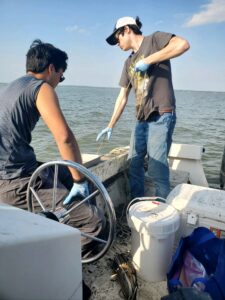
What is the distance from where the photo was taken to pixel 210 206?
201cm

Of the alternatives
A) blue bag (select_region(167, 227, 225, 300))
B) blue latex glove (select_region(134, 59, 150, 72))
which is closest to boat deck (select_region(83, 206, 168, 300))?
blue bag (select_region(167, 227, 225, 300))

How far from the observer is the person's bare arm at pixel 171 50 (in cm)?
255

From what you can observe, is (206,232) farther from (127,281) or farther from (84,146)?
(84,146)

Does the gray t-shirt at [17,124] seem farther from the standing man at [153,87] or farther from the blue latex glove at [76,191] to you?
the standing man at [153,87]

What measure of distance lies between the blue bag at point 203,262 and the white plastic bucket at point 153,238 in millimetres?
141

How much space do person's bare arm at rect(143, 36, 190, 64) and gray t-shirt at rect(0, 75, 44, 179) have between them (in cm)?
124

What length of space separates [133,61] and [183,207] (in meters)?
1.67

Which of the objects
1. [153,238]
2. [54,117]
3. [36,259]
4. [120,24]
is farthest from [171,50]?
[36,259]

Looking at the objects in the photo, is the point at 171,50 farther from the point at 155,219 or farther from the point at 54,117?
the point at 155,219

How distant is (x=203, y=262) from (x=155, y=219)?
396 millimetres

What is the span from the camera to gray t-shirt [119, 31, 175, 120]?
273cm

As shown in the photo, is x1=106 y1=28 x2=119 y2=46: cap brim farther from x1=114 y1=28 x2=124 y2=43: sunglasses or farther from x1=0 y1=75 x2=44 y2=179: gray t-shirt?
x1=0 y1=75 x2=44 y2=179: gray t-shirt

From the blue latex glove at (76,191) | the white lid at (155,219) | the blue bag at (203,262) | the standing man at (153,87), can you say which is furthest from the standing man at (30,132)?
the standing man at (153,87)

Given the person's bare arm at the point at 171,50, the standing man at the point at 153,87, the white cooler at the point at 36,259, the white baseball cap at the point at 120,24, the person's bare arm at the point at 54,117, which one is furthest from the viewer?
the white baseball cap at the point at 120,24
